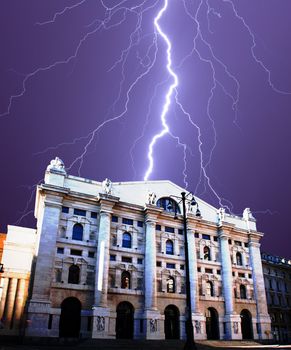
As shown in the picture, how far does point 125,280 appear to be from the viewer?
43.1 meters

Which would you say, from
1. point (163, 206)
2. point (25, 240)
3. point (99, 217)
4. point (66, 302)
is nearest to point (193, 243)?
point (163, 206)

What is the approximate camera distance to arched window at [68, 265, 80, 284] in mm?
40062

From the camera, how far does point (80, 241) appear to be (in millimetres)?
42250

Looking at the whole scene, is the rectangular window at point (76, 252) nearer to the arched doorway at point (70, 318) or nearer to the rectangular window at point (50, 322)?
the arched doorway at point (70, 318)

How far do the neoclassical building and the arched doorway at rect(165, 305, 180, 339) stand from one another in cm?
12

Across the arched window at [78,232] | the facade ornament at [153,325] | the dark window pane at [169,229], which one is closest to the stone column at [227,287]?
the dark window pane at [169,229]

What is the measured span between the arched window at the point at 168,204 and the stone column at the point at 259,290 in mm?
14633

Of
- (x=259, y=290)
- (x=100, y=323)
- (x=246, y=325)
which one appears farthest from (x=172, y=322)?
(x=259, y=290)

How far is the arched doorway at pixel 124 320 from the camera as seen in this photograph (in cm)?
4034

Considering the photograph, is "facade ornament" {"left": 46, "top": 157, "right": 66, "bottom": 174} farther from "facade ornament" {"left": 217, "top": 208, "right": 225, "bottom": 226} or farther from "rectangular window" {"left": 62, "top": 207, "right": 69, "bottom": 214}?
"facade ornament" {"left": 217, "top": 208, "right": 225, "bottom": 226}

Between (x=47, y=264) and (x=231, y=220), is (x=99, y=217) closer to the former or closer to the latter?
(x=47, y=264)

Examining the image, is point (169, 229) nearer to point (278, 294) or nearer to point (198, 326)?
point (198, 326)

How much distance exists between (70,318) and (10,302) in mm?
7685

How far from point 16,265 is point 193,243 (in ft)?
81.6
